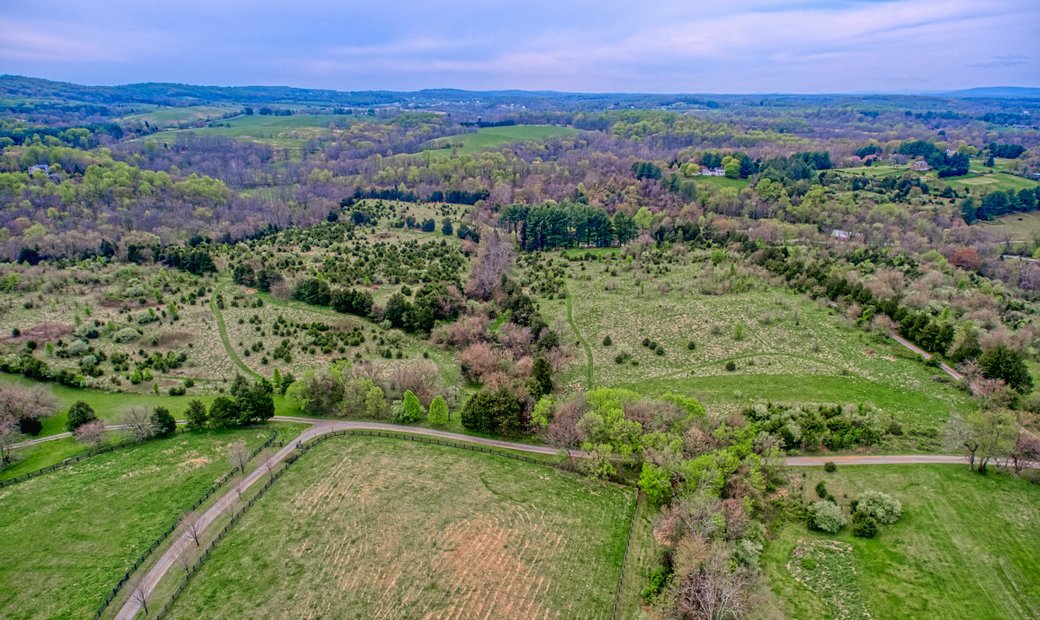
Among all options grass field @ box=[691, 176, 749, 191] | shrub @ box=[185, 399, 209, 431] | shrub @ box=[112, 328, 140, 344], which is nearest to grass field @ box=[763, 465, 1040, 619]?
shrub @ box=[185, 399, 209, 431]

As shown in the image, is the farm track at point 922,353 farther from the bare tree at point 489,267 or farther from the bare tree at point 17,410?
the bare tree at point 17,410

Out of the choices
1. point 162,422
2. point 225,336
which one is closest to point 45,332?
point 225,336

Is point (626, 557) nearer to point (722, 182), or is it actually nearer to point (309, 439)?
point (309, 439)

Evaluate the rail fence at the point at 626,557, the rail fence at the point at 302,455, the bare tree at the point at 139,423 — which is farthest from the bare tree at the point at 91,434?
the rail fence at the point at 626,557

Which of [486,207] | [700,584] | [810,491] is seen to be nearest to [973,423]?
[810,491]

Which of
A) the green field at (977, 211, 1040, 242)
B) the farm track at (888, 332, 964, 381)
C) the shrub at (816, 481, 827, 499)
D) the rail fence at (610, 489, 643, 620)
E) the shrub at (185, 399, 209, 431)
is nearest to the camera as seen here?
the rail fence at (610, 489, 643, 620)

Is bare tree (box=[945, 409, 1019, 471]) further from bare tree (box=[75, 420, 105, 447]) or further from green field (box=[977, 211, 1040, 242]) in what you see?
green field (box=[977, 211, 1040, 242])

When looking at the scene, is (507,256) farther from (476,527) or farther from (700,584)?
(700,584)
